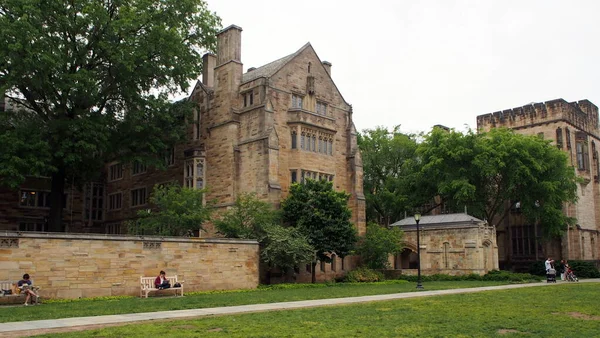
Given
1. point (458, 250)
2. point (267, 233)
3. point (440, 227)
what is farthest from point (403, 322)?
point (440, 227)

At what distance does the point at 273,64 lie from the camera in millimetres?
42062

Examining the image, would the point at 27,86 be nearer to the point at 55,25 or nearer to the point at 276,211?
the point at 55,25

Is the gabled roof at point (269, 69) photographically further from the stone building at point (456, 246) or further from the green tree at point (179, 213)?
the stone building at point (456, 246)

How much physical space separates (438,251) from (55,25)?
28675 mm

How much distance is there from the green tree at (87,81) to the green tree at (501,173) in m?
21.3

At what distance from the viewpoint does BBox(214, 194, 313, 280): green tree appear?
31.2 metres

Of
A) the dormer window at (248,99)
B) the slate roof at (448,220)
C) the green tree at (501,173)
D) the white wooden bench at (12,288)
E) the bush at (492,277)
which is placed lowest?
the bush at (492,277)

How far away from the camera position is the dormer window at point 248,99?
38.4 metres

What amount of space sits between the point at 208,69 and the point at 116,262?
71.9 feet

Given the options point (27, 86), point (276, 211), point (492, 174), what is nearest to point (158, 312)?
point (276, 211)

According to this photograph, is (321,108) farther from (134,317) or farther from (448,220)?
(134,317)

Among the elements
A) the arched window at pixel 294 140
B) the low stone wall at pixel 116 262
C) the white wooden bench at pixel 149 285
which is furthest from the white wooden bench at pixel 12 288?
the arched window at pixel 294 140

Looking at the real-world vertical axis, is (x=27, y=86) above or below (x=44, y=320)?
above

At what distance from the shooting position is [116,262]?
963 inches
